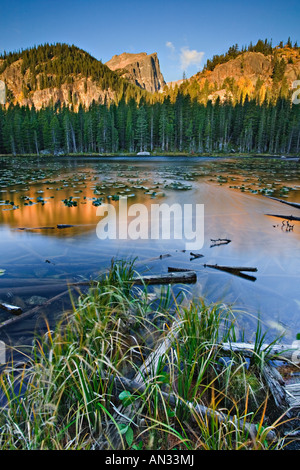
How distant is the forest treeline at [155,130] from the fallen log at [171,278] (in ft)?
222

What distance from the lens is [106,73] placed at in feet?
519

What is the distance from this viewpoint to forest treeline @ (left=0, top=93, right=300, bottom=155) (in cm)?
6688

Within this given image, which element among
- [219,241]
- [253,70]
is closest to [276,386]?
[219,241]

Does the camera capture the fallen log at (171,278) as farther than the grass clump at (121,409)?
Yes

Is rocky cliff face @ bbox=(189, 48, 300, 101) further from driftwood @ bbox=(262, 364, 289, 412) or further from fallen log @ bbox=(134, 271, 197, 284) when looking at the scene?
driftwood @ bbox=(262, 364, 289, 412)

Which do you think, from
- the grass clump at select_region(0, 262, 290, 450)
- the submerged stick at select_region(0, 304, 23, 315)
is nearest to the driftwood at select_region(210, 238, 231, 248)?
the grass clump at select_region(0, 262, 290, 450)

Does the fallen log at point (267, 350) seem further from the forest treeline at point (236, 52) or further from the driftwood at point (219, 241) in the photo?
the forest treeline at point (236, 52)

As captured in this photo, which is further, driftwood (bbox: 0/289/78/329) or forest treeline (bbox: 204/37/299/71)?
forest treeline (bbox: 204/37/299/71)

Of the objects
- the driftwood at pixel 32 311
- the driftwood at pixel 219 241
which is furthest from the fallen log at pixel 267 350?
the driftwood at pixel 219 241

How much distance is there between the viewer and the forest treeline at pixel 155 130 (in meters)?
66.9

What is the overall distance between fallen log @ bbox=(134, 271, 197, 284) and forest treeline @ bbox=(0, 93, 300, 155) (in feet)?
222

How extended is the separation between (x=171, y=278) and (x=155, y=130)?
7415 cm

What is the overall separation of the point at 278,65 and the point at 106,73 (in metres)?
104

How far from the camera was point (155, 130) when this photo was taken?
7138 cm
